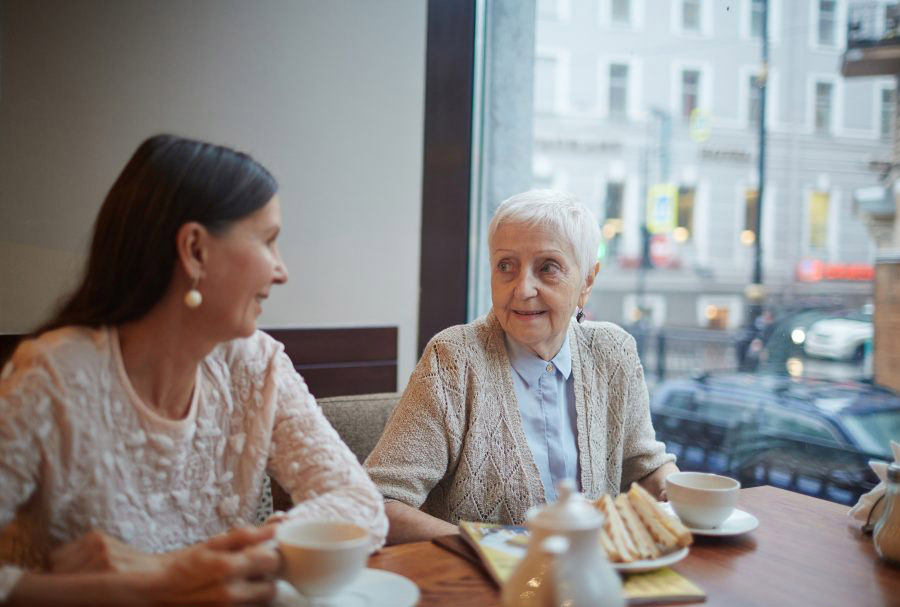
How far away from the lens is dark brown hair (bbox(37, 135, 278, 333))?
114 centimetres

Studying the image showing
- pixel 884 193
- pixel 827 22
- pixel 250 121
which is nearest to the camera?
pixel 250 121

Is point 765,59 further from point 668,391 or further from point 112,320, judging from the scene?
point 112,320

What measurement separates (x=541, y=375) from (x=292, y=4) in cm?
168

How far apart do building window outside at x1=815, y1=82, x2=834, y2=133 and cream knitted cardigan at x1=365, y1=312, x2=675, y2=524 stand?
2582 mm

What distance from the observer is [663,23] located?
5.77m

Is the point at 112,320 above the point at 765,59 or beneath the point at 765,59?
beneath

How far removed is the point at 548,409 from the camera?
1.81 metres

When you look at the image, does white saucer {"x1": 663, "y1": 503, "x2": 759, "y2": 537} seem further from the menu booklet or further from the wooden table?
the menu booklet

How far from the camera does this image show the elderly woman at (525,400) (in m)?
1.66

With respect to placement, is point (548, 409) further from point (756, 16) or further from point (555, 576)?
point (756, 16)

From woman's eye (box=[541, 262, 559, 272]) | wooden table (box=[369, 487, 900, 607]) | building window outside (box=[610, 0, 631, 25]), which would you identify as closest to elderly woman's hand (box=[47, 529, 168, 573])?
wooden table (box=[369, 487, 900, 607])

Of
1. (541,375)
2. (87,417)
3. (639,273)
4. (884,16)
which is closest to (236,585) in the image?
(87,417)

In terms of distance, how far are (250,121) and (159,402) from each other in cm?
164

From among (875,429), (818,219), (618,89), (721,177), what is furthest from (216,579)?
(721,177)
